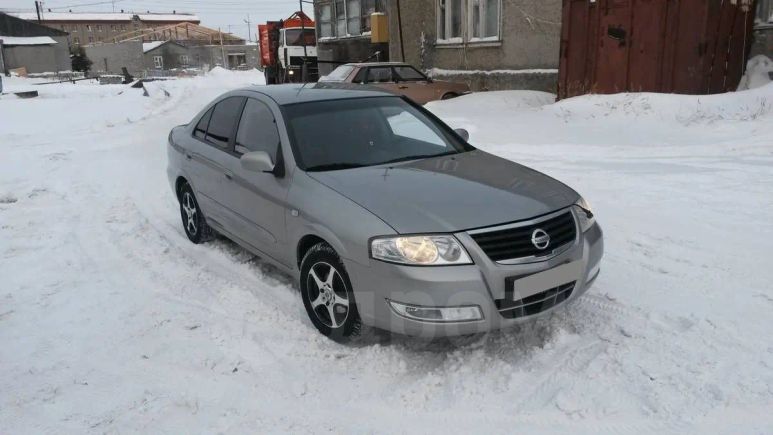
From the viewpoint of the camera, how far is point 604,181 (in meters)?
6.75

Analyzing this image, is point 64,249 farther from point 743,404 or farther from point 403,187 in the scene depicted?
point 743,404

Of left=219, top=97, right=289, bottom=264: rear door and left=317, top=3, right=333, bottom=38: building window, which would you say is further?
left=317, top=3, right=333, bottom=38: building window

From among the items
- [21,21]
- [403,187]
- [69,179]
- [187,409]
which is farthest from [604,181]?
[21,21]

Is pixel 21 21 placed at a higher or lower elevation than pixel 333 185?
higher

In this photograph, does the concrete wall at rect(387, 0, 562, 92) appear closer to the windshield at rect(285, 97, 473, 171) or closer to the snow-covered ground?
the snow-covered ground

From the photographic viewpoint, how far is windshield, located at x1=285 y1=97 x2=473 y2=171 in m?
3.96

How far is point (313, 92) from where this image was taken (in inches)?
184

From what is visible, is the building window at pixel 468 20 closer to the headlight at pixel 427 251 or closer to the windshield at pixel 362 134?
the windshield at pixel 362 134

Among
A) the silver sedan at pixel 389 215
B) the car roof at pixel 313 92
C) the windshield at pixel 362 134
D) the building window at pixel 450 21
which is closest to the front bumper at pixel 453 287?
the silver sedan at pixel 389 215

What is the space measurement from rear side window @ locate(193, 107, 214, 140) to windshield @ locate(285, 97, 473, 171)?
1.36m

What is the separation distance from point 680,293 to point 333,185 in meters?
2.42

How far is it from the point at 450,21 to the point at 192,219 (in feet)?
44.1

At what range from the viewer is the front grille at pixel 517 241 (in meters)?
3.02

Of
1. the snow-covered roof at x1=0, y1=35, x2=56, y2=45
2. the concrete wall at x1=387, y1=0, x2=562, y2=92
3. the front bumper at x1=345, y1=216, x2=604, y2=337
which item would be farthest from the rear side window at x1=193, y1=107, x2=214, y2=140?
the snow-covered roof at x1=0, y1=35, x2=56, y2=45
